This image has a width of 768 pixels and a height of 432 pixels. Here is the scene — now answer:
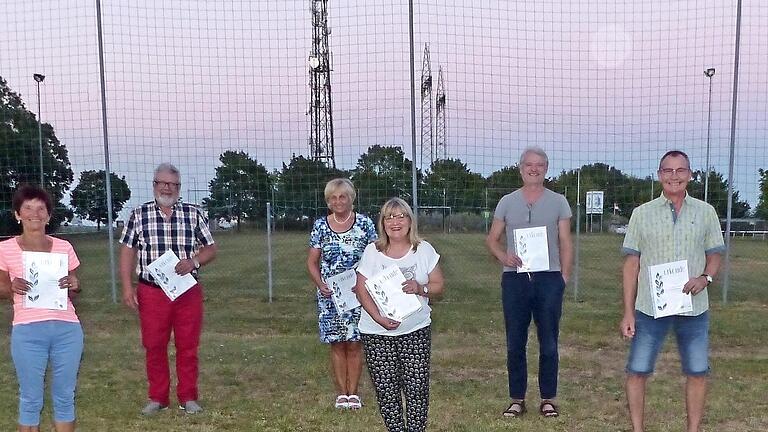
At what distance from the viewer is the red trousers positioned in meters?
4.48

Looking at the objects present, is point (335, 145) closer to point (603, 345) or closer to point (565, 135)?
point (565, 135)

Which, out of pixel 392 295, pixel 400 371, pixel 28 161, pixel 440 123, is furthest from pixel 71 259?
pixel 28 161

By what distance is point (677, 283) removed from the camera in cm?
360

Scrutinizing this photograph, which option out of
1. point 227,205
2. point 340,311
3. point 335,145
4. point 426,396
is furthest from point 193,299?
point 227,205

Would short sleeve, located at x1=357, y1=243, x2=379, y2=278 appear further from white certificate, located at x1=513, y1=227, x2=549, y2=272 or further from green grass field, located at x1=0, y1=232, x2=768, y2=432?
green grass field, located at x1=0, y1=232, x2=768, y2=432

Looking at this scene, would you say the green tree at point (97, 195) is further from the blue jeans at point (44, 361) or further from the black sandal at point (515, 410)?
the black sandal at point (515, 410)

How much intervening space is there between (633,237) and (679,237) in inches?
9.6

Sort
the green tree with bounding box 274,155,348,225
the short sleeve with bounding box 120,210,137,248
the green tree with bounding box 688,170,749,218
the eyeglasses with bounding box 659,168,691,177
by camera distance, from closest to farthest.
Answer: the eyeglasses with bounding box 659,168,691,177 → the short sleeve with bounding box 120,210,137,248 → the green tree with bounding box 274,155,348,225 → the green tree with bounding box 688,170,749,218

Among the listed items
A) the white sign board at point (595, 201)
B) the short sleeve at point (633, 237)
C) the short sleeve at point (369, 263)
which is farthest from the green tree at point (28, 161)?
the white sign board at point (595, 201)

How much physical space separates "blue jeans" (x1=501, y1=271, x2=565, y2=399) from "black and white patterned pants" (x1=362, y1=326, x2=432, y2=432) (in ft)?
3.36

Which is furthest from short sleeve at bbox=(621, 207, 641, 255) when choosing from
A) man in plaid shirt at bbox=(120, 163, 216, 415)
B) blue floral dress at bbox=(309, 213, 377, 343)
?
man in plaid shirt at bbox=(120, 163, 216, 415)

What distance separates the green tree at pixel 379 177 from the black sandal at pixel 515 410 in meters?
3.78

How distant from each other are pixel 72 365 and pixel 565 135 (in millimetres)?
6165

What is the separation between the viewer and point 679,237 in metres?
3.64
